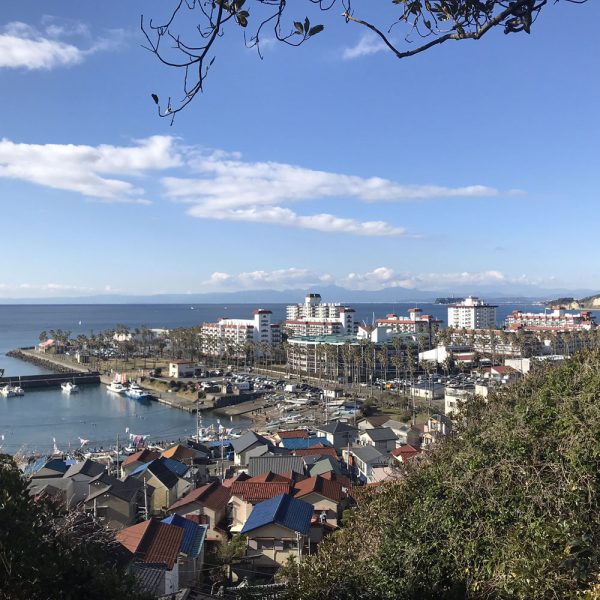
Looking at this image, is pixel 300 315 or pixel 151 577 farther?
pixel 300 315

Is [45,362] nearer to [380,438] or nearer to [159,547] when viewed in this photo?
[380,438]

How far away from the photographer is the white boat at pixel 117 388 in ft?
96.7

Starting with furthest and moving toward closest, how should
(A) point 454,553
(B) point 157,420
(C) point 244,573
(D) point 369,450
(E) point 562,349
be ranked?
(E) point 562,349 → (B) point 157,420 → (D) point 369,450 → (C) point 244,573 → (A) point 454,553

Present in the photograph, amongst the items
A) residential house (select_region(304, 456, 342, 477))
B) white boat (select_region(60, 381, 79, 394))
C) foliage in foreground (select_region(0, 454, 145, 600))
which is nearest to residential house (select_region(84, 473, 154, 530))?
residential house (select_region(304, 456, 342, 477))

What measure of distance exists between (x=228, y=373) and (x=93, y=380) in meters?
8.36

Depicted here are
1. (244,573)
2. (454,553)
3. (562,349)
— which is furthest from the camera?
(562,349)

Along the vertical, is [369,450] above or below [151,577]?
below

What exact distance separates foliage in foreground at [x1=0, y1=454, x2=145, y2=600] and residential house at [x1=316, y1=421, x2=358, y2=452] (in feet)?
43.8

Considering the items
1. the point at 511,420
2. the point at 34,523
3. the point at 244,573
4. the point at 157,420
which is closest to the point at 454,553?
the point at 511,420

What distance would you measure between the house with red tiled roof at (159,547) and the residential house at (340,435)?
9.60m

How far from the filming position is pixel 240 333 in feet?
145

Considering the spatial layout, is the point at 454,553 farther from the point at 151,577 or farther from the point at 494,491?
the point at 151,577

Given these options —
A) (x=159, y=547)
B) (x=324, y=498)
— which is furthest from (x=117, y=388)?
(x=159, y=547)

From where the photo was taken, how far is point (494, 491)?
367cm
